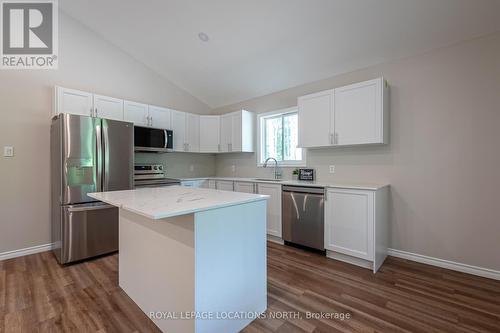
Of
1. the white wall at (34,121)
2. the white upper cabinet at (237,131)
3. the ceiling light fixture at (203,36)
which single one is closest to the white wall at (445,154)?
the white upper cabinet at (237,131)

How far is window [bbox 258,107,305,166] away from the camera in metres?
3.99

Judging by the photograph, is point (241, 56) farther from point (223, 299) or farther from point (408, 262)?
point (408, 262)

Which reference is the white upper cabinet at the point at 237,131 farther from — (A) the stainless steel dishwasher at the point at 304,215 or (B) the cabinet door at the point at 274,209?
(A) the stainless steel dishwasher at the point at 304,215

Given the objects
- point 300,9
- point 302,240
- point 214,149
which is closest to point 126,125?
point 214,149

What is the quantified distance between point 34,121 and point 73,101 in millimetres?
586

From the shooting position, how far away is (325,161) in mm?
3516

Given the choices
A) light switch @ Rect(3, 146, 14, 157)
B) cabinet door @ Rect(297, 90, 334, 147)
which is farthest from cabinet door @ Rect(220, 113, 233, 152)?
light switch @ Rect(3, 146, 14, 157)

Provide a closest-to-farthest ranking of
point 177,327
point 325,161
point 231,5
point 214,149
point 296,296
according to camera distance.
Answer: point 177,327
point 296,296
point 231,5
point 325,161
point 214,149

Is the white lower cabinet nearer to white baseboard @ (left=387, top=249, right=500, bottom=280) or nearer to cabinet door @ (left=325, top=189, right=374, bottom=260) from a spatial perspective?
cabinet door @ (left=325, top=189, right=374, bottom=260)

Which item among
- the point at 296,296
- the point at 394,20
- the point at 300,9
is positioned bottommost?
the point at 296,296

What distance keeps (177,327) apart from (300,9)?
322 cm

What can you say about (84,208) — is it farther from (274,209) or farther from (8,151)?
(274,209)

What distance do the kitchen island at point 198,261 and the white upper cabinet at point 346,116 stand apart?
1.78 metres

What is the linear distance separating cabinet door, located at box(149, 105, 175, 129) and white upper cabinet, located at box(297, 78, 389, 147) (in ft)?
7.87
